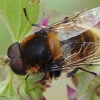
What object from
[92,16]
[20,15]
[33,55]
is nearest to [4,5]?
[20,15]

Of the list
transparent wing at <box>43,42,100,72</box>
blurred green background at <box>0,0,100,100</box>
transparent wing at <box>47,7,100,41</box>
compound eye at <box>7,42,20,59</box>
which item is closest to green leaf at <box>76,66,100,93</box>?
transparent wing at <box>43,42,100,72</box>

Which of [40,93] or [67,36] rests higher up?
[67,36]

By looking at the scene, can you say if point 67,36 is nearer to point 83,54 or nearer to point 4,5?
point 83,54

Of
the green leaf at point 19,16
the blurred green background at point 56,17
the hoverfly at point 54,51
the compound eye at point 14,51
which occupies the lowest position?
the blurred green background at point 56,17

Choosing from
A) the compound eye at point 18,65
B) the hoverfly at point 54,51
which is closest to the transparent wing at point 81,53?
the hoverfly at point 54,51

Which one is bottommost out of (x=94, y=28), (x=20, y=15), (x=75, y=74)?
(x=75, y=74)

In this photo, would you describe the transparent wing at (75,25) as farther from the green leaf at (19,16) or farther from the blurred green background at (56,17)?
the blurred green background at (56,17)

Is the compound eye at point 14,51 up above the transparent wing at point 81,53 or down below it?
above
